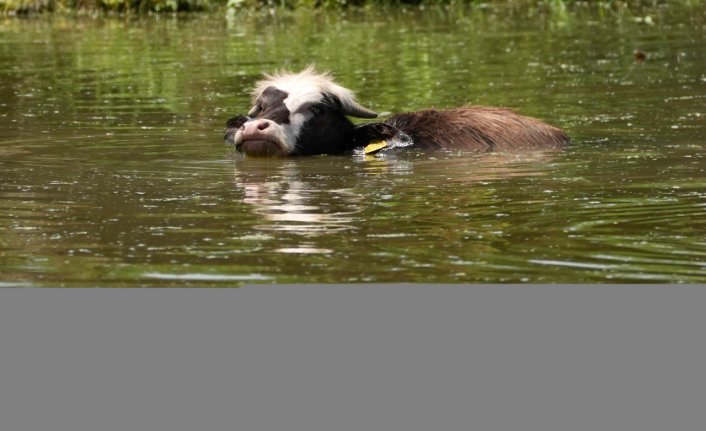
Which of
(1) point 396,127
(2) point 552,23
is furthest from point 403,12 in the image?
(1) point 396,127

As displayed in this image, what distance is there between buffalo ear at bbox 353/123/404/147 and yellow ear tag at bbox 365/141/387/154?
0.18 feet

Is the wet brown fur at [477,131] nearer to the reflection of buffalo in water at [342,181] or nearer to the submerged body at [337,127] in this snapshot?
the submerged body at [337,127]

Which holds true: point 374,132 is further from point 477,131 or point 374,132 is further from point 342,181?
point 342,181

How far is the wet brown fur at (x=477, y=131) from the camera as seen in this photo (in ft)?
43.6

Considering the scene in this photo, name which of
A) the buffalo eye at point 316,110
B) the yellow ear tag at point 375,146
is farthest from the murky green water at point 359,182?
the buffalo eye at point 316,110

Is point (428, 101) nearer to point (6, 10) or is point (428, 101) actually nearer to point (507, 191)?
point (507, 191)

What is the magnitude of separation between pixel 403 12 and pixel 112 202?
87.5 feet

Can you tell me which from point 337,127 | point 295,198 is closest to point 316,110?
point 337,127

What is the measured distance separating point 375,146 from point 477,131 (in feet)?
3.18

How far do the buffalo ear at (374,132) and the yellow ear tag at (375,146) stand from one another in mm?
55

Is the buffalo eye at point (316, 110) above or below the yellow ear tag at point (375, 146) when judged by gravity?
above

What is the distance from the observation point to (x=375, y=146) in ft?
43.0

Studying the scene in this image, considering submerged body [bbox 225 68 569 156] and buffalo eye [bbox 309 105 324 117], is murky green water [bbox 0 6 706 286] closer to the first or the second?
submerged body [bbox 225 68 569 156]

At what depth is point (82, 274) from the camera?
7.65 m
